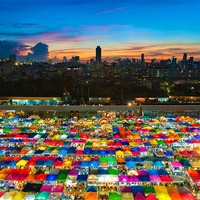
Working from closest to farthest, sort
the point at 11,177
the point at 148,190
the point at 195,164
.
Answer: the point at 148,190 < the point at 11,177 < the point at 195,164

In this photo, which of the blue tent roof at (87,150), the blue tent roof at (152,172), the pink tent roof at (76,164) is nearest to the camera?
the blue tent roof at (152,172)

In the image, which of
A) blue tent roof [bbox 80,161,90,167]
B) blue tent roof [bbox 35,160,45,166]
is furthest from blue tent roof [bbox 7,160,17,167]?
blue tent roof [bbox 80,161,90,167]

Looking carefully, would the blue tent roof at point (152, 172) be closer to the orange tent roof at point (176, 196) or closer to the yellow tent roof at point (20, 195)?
the orange tent roof at point (176, 196)

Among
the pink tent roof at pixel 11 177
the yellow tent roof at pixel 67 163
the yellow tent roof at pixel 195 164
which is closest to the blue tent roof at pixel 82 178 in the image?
the yellow tent roof at pixel 67 163

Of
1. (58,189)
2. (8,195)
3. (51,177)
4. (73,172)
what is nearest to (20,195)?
(8,195)

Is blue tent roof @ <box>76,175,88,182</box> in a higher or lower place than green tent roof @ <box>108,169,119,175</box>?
lower

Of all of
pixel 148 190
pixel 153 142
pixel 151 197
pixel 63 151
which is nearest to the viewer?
pixel 151 197

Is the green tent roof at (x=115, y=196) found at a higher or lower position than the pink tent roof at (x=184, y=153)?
higher

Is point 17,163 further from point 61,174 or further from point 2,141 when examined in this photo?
point 2,141

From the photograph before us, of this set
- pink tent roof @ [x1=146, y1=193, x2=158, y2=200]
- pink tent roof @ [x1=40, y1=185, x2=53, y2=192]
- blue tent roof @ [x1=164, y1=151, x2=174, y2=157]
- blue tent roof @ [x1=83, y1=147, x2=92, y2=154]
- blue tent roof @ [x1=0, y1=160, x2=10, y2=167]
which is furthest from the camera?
blue tent roof @ [x1=83, y1=147, x2=92, y2=154]

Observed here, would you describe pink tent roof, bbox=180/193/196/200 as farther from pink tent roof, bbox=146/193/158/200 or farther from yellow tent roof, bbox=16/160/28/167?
yellow tent roof, bbox=16/160/28/167

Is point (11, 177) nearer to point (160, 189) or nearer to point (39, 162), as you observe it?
point (39, 162)
